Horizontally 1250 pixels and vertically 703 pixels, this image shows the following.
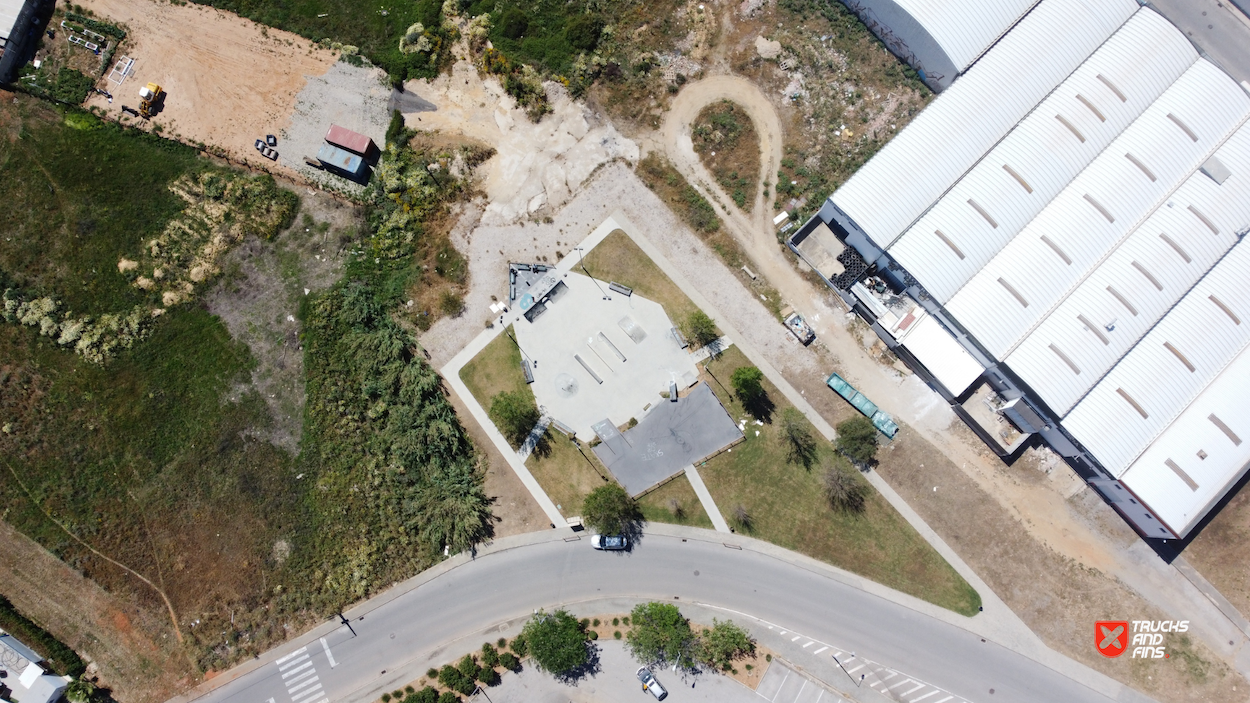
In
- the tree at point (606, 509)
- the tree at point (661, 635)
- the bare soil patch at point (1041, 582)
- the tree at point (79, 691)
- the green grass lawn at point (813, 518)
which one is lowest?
the tree at point (79, 691)

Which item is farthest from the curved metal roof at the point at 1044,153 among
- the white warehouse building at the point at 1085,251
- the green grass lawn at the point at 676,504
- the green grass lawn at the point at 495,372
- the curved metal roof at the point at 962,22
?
the green grass lawn at the point at 495,372

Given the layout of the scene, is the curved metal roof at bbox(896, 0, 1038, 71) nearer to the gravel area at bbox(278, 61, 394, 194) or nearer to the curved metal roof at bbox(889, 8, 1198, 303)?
the curved metal roof at bbox(889, 8, 1198, 303)

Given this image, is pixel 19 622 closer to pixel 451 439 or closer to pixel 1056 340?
pixel 451 439

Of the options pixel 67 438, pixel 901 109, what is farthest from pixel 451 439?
pixel 901 109

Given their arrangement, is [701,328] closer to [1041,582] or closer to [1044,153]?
[1044,153]

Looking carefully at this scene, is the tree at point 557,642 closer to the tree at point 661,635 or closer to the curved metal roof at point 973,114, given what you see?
the tree at point 661,635

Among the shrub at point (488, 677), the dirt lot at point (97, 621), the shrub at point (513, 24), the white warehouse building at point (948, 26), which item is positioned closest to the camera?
the white warehouse building at point (948, 26)

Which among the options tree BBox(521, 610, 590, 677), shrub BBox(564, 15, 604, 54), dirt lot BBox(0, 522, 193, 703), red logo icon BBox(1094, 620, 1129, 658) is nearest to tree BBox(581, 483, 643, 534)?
tree BBox(521, 610, 590, 677)
